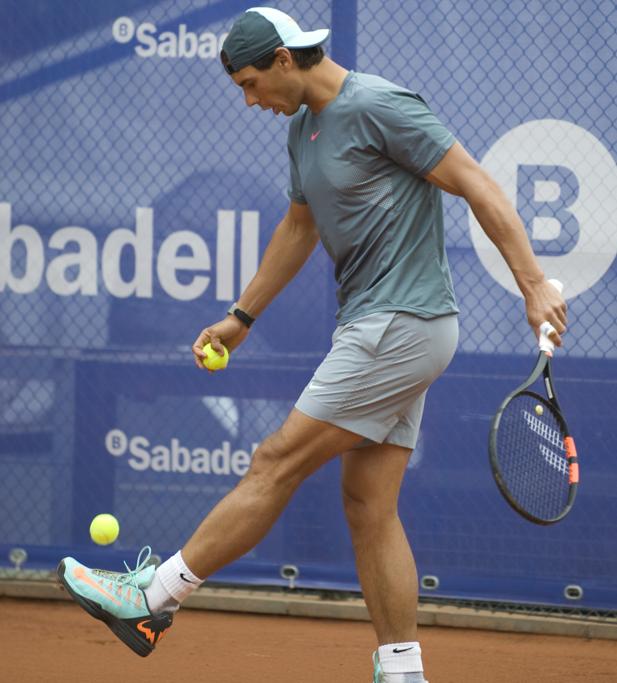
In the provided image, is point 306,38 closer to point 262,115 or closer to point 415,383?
point 415,383

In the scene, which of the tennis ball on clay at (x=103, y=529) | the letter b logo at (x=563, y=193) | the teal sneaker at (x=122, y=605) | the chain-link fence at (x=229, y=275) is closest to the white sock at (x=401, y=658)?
the teal sneaker at (x=122, y=605)

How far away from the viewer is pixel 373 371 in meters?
3.22

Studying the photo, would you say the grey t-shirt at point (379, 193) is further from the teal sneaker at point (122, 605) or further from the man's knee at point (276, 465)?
the teal sneaker at point (122, 605)

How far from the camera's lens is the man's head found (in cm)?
316

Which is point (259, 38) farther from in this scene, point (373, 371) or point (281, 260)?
point (373, 371)

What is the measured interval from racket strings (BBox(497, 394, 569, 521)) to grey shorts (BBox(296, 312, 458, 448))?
12.6 inches

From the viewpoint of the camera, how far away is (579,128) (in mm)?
4594

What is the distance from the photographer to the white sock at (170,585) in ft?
10.6

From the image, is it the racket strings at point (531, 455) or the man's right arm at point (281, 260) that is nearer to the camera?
the racket strings at point (531, 455)

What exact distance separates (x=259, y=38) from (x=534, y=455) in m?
1.36

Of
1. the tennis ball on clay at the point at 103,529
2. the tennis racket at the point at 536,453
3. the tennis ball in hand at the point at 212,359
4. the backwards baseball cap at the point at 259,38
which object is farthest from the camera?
the tennis ball on clay at the point at 103,529

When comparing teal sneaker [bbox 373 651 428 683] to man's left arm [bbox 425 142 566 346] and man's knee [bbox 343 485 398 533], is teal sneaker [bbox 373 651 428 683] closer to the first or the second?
man's knee [bbox 343 485 398 533]

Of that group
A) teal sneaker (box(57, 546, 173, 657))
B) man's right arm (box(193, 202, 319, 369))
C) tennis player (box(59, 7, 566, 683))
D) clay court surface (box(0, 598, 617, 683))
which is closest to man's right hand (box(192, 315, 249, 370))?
man's right arm (box(193, 202, 319, 369))

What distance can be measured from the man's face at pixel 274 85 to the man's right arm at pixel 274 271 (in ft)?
1.33
